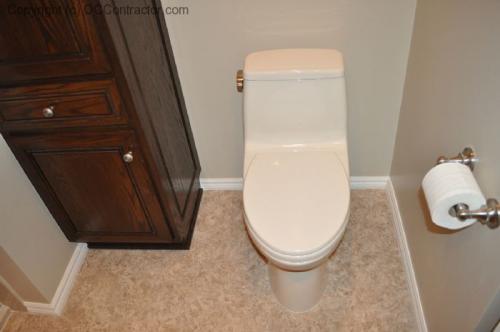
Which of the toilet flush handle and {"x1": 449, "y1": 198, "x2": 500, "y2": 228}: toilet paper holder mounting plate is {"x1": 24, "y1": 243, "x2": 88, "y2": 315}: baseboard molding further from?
{"x1": 449, "y1": 198, "x2": 500, "y2": 228}: toilet paper holder mounting plate

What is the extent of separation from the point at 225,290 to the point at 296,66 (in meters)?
0.93

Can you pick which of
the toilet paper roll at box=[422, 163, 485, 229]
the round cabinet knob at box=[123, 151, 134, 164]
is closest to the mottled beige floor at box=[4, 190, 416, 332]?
the round cabinet knob at box=[123, 151, 134, 164]

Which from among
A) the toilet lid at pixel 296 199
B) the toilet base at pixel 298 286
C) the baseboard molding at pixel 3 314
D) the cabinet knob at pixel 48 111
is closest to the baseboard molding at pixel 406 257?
the toilet base at pixel 298 286

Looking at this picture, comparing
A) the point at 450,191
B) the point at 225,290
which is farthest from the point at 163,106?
the point at 450,191

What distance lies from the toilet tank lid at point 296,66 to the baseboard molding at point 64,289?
1.10 meters

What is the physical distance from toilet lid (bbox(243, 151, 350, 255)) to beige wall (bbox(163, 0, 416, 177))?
1.16ft

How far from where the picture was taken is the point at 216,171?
191cm

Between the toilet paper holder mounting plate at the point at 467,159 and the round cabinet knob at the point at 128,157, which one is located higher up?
the toilet paper holder mounting plate at the point at 467,159

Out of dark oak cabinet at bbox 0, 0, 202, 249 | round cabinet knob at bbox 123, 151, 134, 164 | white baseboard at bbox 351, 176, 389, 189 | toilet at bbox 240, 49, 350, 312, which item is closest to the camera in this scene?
dark oak cabinet at bbox 0, 0, 202, 249

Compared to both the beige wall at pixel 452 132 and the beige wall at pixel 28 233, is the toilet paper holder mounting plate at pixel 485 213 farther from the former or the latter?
the beige wall at pixel 28 233

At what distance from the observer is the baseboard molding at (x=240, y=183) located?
6.08 ft

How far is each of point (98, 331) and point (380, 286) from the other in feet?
3.72

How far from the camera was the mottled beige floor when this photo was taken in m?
1.43

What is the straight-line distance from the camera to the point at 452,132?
106 centimetres
